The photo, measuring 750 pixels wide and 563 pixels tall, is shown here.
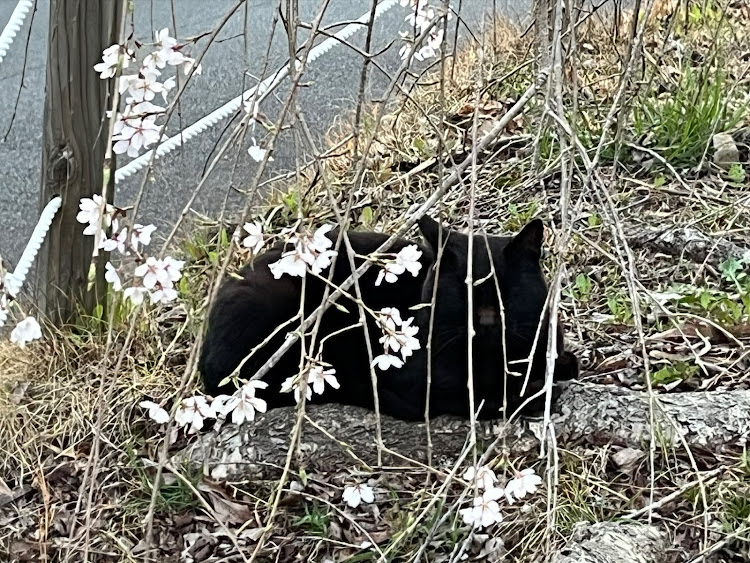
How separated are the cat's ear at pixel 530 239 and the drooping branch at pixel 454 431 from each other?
14.8 inches

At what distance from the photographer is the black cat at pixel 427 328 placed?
246 cm

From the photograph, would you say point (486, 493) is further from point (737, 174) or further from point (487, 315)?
point (737, 174)

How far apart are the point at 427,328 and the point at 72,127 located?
3.59ft

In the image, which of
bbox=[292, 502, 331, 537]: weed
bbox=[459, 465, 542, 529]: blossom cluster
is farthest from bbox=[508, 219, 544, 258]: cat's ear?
bbox=[459, 465, 542, 529]: blossom cluster

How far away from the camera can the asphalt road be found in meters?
4.11

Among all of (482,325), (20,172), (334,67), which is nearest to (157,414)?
(482,325)

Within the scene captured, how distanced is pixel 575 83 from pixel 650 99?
219 cm

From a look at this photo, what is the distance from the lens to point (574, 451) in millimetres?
2398

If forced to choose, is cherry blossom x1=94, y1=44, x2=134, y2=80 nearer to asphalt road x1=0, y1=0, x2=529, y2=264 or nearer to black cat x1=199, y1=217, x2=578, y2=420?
black cat x1=199, y1=217, x2=578, y2=420

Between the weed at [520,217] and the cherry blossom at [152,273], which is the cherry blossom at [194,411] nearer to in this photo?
the cherry blossom at [152,273]

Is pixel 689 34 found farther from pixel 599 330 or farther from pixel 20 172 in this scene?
pixel 20 172

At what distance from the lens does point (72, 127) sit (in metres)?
2.62

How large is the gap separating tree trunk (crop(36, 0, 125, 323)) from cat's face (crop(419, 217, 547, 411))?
2.96 ft

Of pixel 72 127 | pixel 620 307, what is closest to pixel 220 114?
pixel 72 127
